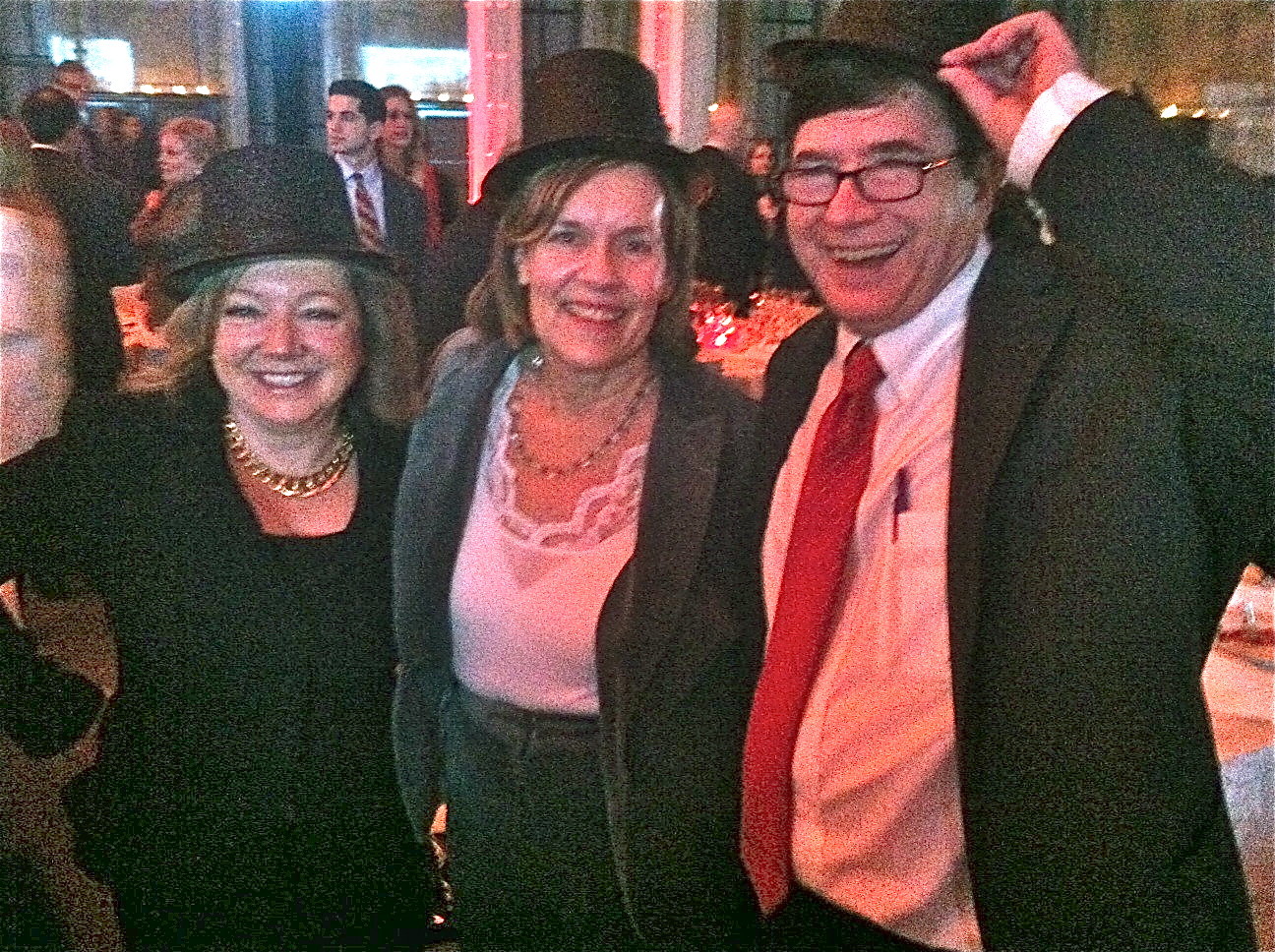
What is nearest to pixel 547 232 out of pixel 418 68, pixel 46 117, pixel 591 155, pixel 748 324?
pixel 591 155

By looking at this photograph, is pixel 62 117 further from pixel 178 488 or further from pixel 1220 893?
pixel 1220 893

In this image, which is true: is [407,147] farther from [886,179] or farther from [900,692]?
[900,692]

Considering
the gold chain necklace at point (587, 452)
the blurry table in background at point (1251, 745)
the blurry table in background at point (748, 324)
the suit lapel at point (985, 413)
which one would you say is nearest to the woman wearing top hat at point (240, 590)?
the gold chain necklace at point (587, 452)

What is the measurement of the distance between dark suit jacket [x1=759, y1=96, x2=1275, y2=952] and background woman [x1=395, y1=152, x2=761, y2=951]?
420 mm

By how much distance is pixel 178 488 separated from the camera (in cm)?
153

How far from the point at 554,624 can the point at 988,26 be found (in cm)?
100

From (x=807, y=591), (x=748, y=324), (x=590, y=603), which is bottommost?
(x=590, y=603)

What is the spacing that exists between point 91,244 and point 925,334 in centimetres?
292

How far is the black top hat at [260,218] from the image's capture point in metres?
1.55

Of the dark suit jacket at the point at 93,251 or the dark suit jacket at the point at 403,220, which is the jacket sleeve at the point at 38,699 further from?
the dark suit jacket at the point at 403,220

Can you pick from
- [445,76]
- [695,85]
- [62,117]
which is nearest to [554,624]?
[62,117]

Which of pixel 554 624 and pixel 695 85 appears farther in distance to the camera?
pixel 695 85

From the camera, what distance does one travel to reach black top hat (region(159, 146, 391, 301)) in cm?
155

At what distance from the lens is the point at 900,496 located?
4.06ft
